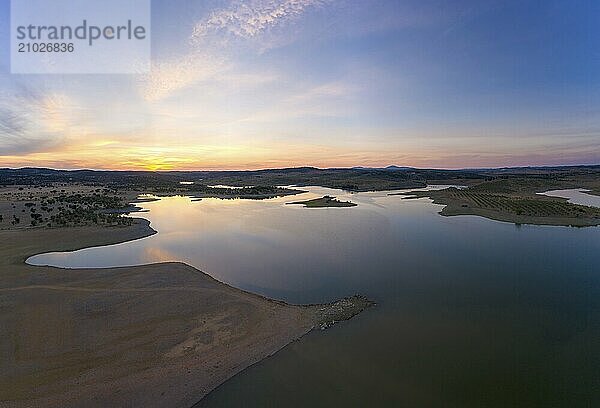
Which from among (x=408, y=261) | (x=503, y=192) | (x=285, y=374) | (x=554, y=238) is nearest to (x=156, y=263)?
(x=285, y=374)

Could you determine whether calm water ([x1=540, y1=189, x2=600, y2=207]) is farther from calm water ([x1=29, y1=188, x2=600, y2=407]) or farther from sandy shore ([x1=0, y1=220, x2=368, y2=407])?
sandy shore ([x1=0, y1=220, x2=368, y2=407])

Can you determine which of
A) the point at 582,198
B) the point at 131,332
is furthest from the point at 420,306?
the point at 582,198

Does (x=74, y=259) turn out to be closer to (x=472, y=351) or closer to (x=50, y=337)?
(x=50, y=337)

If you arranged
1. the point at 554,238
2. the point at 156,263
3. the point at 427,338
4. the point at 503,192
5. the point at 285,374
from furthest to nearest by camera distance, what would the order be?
1. the point at 503,192
2. the point at 554,238
3. the point at 156,263
4. the point at 427,338
5. the point at 285,374

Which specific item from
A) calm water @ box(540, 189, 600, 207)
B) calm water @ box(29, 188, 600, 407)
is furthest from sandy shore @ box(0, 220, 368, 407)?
calm water @ box(540, 189, 600, 207)

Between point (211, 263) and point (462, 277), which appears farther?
point (211, 263)

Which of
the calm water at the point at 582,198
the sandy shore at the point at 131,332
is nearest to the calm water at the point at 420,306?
the sandy shore at the point at 131,332

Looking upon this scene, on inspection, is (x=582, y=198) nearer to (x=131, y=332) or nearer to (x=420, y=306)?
(x=420, y=306)
